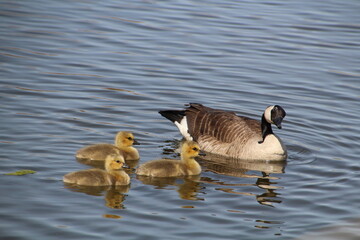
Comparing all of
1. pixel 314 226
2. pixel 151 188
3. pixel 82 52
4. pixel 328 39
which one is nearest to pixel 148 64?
pixel 82 52

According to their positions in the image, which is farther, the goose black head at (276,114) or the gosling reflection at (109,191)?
the goose black head at (276,114)

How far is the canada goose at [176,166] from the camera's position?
10609mm

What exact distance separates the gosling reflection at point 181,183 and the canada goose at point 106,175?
1.36 feet

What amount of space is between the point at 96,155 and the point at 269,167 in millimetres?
2893

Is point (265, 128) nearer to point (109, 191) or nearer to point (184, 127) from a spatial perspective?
point (184, 127)

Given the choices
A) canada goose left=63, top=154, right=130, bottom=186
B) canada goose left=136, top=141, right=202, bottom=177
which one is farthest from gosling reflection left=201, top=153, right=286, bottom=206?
canada goose left=63, top=154, right=130, bottom=186

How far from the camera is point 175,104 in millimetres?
14711

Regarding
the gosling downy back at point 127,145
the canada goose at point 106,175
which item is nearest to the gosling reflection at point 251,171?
the gosling downy back at point 127,145

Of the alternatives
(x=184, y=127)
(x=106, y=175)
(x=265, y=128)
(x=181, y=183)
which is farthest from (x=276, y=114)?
(x=106, y=175)

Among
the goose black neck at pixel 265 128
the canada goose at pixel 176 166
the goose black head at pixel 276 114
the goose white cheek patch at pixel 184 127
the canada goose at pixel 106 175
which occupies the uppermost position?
the goose black head at pixel 276 114

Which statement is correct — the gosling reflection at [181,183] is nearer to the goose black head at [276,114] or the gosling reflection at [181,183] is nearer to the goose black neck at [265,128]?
the goose black head at [276,114]

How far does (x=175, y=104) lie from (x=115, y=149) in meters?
3.75

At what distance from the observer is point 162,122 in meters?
13.8

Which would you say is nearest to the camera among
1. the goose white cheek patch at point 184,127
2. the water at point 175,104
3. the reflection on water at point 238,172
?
the water at point 175,104
